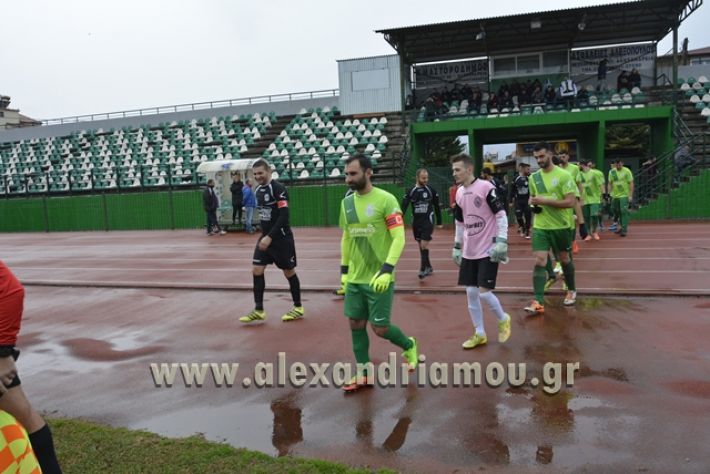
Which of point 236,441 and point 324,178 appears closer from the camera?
point 236,441

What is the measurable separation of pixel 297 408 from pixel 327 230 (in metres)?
15.9

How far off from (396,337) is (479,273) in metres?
1.32

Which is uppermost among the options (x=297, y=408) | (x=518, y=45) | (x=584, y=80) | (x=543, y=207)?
(x=518, y=45)

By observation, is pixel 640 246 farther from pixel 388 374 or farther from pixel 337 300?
pixel 388 374

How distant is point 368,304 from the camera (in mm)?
4781

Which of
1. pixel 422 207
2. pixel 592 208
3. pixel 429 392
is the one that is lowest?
pixel 429 392

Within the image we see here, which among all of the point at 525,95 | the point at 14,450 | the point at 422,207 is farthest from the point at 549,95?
the point at 14,450

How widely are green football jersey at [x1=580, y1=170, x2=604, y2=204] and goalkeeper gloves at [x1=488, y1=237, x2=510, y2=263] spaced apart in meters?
8.68

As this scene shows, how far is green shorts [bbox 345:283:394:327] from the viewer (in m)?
4.66

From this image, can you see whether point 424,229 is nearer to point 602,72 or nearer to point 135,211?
point 135,211

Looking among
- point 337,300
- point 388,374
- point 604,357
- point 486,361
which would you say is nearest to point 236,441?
point 388,374

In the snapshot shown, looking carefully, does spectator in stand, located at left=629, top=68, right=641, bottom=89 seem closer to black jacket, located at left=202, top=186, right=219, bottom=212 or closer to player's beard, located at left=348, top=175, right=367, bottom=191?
black jacket, located at left=202, top=186, right=219, bottom=212

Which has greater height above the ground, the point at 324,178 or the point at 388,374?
the point at 324,178

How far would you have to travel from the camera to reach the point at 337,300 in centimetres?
854
